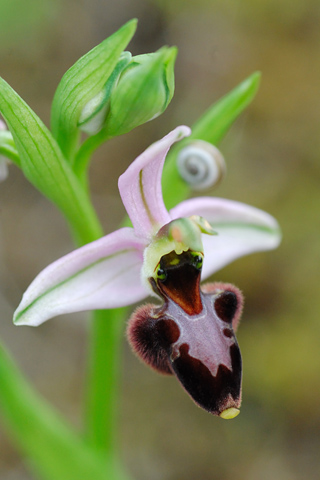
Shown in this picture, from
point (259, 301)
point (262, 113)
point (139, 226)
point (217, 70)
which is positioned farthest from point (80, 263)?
point (217, 70)

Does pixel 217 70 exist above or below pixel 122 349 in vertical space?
above

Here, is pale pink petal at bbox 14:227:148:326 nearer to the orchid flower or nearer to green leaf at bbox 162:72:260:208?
the orchid flower

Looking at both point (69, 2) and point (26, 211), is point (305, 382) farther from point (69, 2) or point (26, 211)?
point (69, 2)

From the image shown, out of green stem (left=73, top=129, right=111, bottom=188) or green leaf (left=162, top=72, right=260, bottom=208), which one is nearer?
green stem (left=73, top=129, right=111, bottom=188)

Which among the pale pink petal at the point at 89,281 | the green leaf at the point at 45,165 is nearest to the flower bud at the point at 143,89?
the green leaf at the point at 45,165

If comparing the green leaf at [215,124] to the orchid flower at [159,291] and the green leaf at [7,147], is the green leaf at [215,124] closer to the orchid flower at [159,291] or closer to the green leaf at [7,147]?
the orchid flower at [159,291]

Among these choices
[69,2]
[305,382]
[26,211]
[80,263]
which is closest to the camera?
[80,263]

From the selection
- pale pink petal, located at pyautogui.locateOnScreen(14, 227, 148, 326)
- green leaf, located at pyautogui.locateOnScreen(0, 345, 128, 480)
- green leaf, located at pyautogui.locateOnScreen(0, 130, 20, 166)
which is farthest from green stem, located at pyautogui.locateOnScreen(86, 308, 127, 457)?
green leaf, located at pyautogui.locateOnScreen(0, 130, 20, 166)
